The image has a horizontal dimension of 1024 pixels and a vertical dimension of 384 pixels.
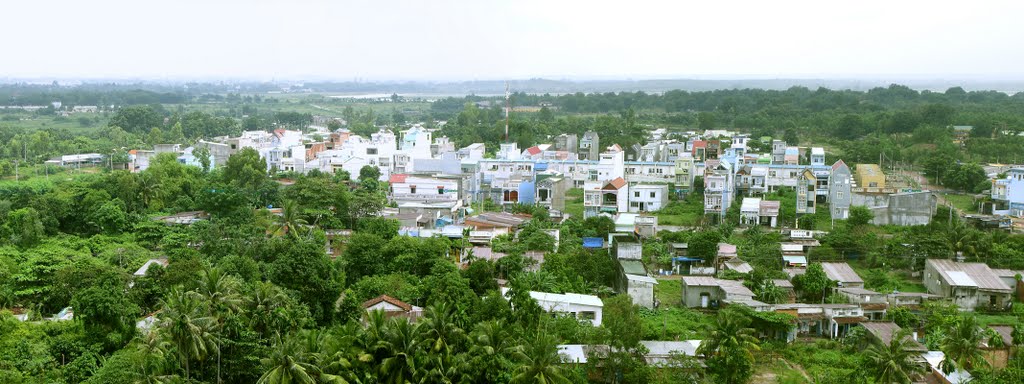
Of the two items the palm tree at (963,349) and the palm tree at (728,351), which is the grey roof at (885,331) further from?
the palm tree at (728,351)

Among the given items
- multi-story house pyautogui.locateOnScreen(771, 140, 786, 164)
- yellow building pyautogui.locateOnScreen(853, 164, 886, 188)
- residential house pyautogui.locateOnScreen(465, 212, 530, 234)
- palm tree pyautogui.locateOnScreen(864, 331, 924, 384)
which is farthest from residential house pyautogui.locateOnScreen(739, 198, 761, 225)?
palm tree pyautogui.locateOnScreen(864, 331, 924, 384)

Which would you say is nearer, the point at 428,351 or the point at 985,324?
the point at 428,351

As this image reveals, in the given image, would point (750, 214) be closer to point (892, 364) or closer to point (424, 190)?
point (424, 190)

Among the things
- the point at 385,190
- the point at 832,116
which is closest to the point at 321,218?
the point at 385,190

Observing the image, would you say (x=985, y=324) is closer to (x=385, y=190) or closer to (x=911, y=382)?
(x=911, y=382)

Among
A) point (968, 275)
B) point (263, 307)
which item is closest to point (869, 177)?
point (968, 275)

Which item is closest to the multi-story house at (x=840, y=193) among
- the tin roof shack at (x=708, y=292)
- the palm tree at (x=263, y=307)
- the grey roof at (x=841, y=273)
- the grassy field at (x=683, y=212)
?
the grassy field at (x=683, y=212)

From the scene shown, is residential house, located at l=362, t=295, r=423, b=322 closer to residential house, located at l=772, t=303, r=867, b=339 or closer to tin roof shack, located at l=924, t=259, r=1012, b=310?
residential house, located at l=772, t=303, r=867, b=339
